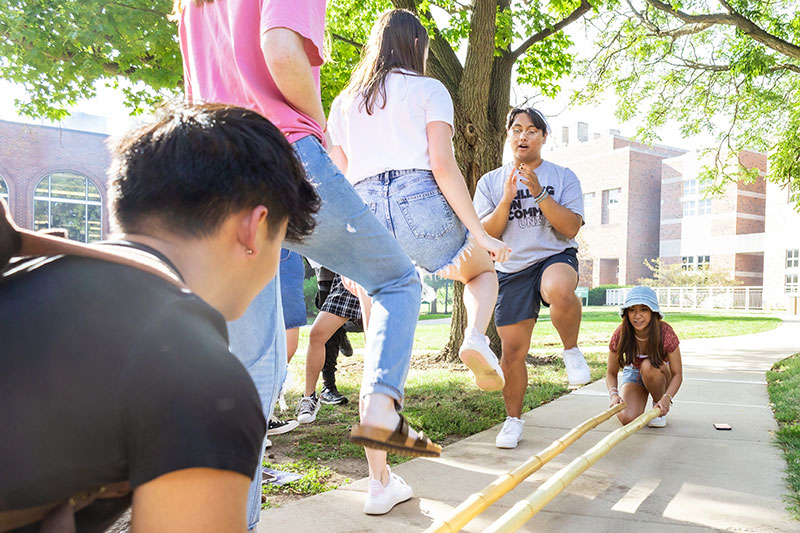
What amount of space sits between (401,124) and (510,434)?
7.35ft

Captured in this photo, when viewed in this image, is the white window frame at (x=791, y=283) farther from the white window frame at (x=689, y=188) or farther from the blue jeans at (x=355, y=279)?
the blue jeans at (x=355, y=279)

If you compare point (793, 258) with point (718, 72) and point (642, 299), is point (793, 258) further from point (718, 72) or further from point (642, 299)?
point (642, 299)

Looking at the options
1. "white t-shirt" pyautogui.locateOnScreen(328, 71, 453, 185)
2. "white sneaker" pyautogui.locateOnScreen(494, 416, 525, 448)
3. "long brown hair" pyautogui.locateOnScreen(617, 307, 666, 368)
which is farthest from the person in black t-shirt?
"long brown hair" pyautogui.locateOnScreen(617, 307, 666, 368)

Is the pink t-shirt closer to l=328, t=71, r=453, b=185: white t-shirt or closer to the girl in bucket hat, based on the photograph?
l=328, t=71, r=453, b=185: white t-shirt

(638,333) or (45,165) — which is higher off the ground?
(45,165)

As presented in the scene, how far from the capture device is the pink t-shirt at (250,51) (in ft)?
7.09

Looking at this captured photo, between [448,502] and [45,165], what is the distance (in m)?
35.5

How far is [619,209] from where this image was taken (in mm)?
49625

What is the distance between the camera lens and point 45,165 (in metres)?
33.0

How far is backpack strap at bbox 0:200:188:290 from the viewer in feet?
3.09

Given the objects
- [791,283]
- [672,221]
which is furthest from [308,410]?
[672,221]

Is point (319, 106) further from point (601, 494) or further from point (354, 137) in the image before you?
point (601, 494)

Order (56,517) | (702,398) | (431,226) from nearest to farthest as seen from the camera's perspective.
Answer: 1. (56,517)
2. (431,226)
3. (702,398)

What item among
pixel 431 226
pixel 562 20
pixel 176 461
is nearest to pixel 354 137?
pixel 431 226
